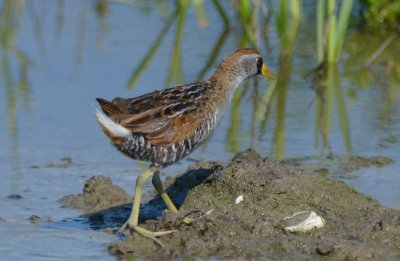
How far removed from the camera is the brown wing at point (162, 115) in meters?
6.72

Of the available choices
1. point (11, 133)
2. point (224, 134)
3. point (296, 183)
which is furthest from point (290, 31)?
point (296, 183)

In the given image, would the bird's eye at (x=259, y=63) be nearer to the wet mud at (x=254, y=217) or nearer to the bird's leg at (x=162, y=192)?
the wet mud at (x=254, y=217)

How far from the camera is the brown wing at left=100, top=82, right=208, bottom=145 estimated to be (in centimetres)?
672

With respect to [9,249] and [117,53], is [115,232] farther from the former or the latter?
[117,53]

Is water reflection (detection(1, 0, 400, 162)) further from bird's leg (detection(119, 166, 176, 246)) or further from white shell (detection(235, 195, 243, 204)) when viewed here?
bird's leg (detection(119, 166, 176, 246))

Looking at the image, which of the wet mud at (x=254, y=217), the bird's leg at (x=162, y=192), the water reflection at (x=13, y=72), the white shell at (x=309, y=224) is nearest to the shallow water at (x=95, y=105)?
the water reflection at (x=13, y=72)

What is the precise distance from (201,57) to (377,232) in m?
4.71

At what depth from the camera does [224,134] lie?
345 inches

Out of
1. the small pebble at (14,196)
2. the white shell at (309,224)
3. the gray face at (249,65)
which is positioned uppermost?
the gray face at (249,65)

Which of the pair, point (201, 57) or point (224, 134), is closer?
point (224, 134)

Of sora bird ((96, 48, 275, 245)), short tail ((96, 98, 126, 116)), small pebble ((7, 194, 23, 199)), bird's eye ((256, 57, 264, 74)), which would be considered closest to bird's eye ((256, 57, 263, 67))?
bird's eye ((256, 57, 264, 74))

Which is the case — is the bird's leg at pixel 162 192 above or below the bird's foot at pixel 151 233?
above

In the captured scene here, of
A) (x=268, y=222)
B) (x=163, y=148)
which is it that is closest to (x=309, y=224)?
(x=268, y=222)

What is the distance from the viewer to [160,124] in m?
6.81
